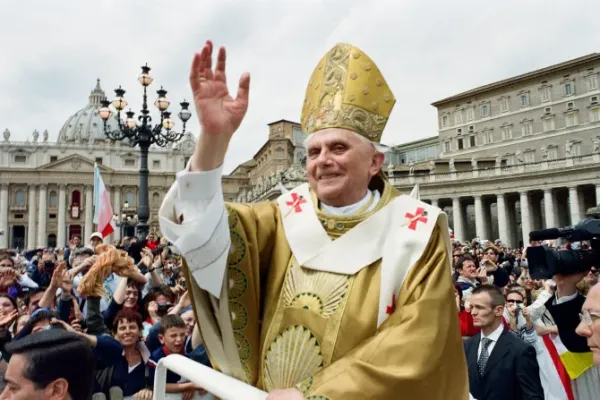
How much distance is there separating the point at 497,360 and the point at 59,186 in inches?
3130

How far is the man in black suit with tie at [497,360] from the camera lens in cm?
349

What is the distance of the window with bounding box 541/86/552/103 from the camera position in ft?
150

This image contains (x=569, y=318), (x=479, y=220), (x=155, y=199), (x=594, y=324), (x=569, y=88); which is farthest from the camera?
(x=155, y=199)

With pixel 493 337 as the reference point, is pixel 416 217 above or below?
above

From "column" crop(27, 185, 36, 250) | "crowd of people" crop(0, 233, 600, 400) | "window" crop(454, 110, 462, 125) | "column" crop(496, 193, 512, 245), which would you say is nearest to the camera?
"crowd of people" crop(0, 233, 600, 400)

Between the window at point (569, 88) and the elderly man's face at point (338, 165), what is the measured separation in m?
49.9

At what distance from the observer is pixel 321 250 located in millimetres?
2072

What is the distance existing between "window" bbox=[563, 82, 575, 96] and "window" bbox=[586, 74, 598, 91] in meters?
1.35

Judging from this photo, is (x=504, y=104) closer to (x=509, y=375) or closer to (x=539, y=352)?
(x=539, y=352)

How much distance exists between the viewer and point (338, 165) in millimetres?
2156

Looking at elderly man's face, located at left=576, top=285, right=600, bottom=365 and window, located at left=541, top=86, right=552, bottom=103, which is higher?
window, located at left=541, top=86, right=552, bottom=103

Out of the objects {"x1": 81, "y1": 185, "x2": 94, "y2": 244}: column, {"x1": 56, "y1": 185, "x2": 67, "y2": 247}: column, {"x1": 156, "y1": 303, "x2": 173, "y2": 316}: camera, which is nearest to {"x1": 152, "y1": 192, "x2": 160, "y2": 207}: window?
{"x1": 81, "y1": 185, "x2": 94, "y2": 244}: column

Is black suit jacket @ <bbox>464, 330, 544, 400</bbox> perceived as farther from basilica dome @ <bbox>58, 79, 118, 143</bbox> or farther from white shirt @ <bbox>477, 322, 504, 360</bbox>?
basilica dome @ <bbox>58, 79, 118, 143</bbox>

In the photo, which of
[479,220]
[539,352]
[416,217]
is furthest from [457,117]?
[416,217]
